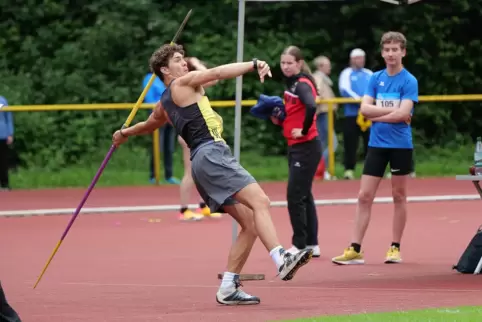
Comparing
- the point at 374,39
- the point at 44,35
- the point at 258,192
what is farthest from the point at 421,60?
the point at 258,192

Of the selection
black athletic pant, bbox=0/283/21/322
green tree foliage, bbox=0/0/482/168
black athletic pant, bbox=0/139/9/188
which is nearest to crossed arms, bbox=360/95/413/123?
black athletic pant, bbox=0/283/21/322

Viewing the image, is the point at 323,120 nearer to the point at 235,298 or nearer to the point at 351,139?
the point at 351,139

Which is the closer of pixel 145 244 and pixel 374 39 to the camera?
pixel 145 244

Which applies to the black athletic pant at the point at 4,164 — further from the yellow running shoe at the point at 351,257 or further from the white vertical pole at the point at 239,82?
the yellow running shoe at the point at 351,257

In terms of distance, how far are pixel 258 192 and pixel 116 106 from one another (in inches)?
477

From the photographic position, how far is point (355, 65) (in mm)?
23078

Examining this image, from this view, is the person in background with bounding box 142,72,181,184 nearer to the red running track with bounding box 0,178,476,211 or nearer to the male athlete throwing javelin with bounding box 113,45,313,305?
the red running track with bounding box 0,178,476,211

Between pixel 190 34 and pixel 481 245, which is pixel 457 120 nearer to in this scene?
pixel 190 34

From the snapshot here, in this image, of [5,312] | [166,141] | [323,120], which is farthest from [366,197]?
[323,120]

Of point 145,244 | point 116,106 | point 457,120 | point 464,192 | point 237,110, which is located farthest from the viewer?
point 457,120

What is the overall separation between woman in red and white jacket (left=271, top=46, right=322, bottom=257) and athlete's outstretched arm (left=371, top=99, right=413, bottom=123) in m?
0.95

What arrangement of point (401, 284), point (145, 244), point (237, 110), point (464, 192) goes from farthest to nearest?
point (464, 192)
point (145, 244)
point (237, 110)
point (401, 284)

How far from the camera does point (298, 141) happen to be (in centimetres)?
1338

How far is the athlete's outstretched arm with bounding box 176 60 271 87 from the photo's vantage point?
9930mm
